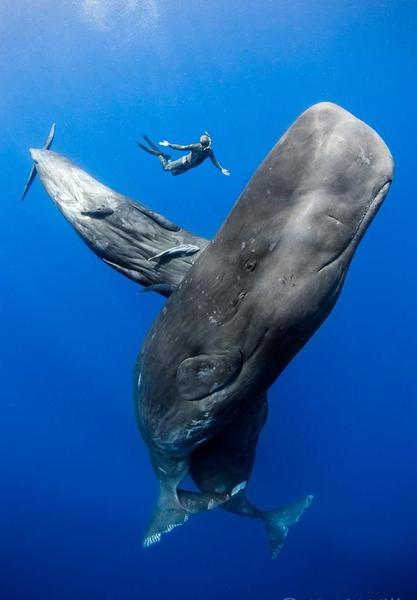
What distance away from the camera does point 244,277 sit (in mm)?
3852

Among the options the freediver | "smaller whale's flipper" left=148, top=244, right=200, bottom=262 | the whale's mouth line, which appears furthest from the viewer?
the freediver

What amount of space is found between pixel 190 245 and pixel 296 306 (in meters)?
2.06

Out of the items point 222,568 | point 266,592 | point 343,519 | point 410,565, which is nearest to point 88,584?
point 222,568

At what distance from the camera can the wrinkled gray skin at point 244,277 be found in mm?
3453

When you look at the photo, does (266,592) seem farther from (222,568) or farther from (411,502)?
(411,502)

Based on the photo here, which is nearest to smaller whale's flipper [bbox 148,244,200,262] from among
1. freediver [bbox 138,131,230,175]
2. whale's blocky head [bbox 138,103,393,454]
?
whale's blocky head [bbox 138,103,393,454]

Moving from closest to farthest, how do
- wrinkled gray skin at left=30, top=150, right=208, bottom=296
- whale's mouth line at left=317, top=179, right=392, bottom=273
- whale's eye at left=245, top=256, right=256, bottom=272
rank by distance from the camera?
whale's mouth line at left=317, top=179, right=392, bottom=273, whale's eye at left=245, top=256, right=256, bottom=272, wrinkled gray skin at left=30, top=150, right=208, bottom=296

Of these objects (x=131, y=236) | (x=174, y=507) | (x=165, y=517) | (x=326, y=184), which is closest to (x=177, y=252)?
(x=131, y=236)

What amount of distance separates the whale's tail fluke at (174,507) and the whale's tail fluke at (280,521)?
1.57 meters

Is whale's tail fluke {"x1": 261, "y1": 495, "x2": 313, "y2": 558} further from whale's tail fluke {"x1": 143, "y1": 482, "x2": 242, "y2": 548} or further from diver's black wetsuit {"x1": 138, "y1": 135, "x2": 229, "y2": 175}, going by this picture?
diver's black wetsuit {"x1": 138, "y1": 135, "x2": 229, "y2": 175}

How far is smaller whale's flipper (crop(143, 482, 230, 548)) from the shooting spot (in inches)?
231

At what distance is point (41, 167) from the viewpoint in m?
7.04

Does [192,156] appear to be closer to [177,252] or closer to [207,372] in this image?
[177,252]

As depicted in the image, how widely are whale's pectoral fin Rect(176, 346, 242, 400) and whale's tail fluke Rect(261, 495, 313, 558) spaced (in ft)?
12.4
